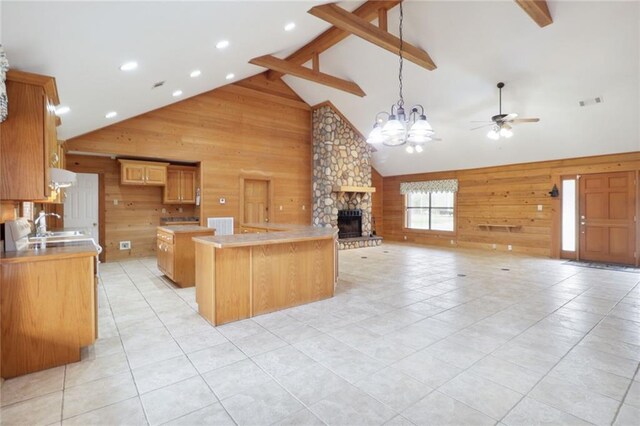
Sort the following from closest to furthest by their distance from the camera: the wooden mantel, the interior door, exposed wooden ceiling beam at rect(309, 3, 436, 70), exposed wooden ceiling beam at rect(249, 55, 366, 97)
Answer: exposed wooden ceiling beam at rect(309, 3, 436, 70), exposed wooden ceiling beam at rect(249, 55, 366, 97), the interior door, the wooden mantel

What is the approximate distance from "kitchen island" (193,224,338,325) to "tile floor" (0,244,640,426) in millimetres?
174

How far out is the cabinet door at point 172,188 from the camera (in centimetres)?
714

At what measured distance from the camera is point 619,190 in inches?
257

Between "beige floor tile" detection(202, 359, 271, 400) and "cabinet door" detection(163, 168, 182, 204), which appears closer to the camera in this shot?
"beige floor tile" detection(202, 359, 271, 400)

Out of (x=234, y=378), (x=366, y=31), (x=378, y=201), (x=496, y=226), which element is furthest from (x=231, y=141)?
(x=496, y=226)

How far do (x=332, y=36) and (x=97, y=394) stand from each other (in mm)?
6250

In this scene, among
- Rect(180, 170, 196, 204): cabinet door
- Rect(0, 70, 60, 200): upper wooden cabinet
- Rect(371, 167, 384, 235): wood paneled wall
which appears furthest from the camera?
Rect(371, 167, 384, 235): wood paneled wall

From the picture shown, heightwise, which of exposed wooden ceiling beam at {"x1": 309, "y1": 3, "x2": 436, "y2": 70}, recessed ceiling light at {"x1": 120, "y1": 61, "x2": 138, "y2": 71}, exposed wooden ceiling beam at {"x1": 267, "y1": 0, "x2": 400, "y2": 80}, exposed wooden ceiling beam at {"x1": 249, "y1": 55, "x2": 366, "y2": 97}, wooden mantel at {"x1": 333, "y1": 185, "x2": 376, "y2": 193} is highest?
exposed wooden ceiling beam at {"x1": 267, "y1": 0, "x2": 400, "y2": 80}

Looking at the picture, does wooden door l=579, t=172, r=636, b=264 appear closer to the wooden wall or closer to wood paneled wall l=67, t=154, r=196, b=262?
the wooden wall

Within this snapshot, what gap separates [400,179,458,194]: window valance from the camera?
927cm

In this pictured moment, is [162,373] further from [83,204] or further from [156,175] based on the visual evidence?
[83,204]

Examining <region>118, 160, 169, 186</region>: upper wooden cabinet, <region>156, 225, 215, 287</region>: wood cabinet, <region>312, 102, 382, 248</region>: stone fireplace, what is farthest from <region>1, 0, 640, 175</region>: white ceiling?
<region>156, 225, 215, 287</region>: wood cabinet

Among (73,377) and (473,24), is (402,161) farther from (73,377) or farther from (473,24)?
(73,377)

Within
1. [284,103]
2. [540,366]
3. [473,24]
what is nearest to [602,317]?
[540,366]
